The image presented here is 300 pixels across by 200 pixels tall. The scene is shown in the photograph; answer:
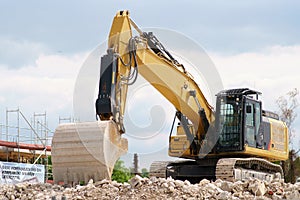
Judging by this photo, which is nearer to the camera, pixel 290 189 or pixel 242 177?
pixel 290 189

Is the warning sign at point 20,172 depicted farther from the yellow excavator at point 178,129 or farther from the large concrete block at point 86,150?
the large concrete block at point 86,150

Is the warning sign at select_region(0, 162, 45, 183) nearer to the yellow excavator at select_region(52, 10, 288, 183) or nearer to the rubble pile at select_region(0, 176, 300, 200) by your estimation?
the yellow excavator at select_region(52, 10, 288, 183)

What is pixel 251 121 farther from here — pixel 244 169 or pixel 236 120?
pixel 244 169

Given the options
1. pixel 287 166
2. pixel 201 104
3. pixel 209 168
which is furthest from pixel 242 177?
pixel 287 166

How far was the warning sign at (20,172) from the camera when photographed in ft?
80.6

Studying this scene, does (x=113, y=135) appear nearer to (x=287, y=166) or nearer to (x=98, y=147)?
(x=98, y=147)

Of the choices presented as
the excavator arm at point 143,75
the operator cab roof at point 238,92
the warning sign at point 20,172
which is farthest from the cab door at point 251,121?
the warning sign at point 20,172

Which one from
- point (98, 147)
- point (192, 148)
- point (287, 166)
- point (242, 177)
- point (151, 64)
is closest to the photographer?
point (98, 147)

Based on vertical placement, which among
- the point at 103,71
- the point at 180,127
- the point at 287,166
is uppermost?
the point at 103,71

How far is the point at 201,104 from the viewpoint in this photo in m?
16.3

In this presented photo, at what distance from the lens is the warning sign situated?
80.6ft

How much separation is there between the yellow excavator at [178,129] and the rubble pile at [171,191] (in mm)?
537

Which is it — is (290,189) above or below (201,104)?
below

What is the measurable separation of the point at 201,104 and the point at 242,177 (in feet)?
7.15
